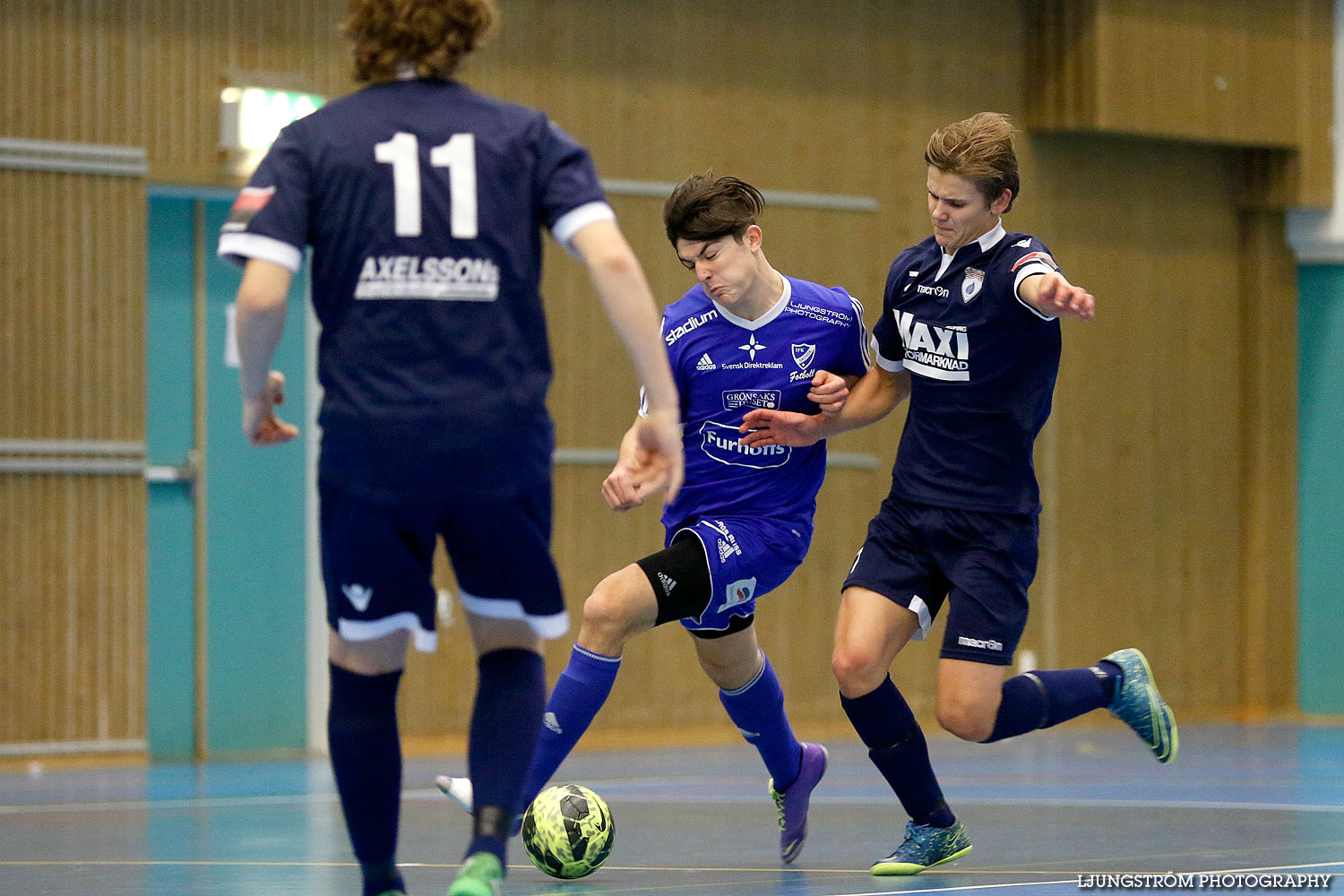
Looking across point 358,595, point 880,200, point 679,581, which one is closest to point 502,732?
point 358,595

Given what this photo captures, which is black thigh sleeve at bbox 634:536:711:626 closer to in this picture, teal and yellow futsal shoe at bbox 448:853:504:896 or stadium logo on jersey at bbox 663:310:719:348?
stadium logo on jersey at bbox 663:310:719:348

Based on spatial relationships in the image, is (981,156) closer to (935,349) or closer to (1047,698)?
(935,349)

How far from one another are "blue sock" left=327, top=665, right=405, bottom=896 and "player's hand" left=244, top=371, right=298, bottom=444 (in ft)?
1.44

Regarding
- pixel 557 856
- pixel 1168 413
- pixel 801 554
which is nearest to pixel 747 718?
pixel 801 554

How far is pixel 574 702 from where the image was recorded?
4.39 meters

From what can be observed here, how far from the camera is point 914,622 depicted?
4504 millimetres

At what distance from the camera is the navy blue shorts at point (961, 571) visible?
440 cm

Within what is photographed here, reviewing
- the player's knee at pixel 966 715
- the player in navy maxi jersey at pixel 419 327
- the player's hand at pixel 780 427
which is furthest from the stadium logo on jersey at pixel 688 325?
the player in navy maxi jersey at pixel 419 327

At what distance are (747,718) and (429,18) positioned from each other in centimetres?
241

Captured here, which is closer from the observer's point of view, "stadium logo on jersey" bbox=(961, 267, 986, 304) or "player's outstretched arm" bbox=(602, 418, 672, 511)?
"player's outstretched arm" bbox=(602, 418, 672, 511)

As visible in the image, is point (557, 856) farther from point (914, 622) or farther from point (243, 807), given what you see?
point (243, 807)

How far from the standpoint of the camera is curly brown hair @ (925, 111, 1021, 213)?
4395 mm

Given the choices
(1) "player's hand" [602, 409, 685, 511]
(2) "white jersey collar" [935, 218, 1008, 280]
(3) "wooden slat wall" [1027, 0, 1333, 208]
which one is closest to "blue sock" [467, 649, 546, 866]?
(1) "player's hand" [602, 409, 685, 511]

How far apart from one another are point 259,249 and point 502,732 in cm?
96
